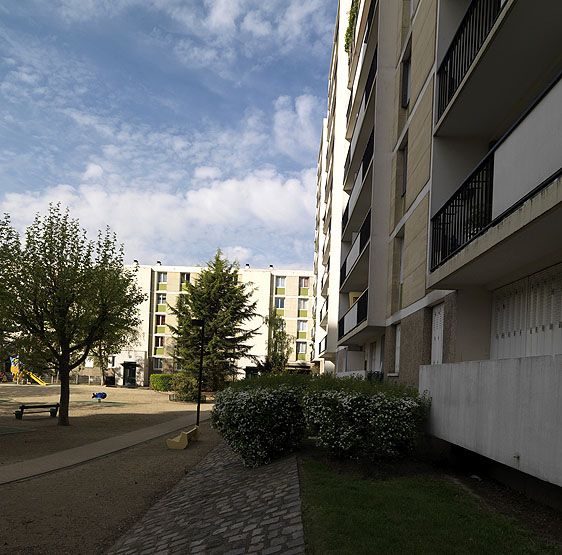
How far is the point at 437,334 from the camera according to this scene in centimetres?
1177

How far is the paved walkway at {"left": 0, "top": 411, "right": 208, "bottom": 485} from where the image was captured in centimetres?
1267

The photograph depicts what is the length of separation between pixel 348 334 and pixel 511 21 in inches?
587

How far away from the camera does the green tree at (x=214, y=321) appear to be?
4181cm

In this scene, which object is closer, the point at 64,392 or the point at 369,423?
the point at 369,423

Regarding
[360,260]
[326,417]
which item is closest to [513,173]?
[326,417]

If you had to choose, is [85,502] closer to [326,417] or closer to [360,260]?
[326,417]

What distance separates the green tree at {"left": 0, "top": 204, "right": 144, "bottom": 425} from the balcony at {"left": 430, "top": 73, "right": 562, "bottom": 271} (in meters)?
16.0

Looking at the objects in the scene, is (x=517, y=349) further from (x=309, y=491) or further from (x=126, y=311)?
(x=126, y=311)

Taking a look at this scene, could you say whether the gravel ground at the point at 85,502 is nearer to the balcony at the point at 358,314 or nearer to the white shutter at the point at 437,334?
the white shutter at the point at 437,334

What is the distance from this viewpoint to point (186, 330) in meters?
43.2

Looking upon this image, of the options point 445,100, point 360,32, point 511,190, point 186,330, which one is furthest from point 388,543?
point 186,330

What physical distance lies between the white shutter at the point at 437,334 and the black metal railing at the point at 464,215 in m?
1.10

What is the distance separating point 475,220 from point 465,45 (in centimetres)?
333

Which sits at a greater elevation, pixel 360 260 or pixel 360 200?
pixel 360 200
